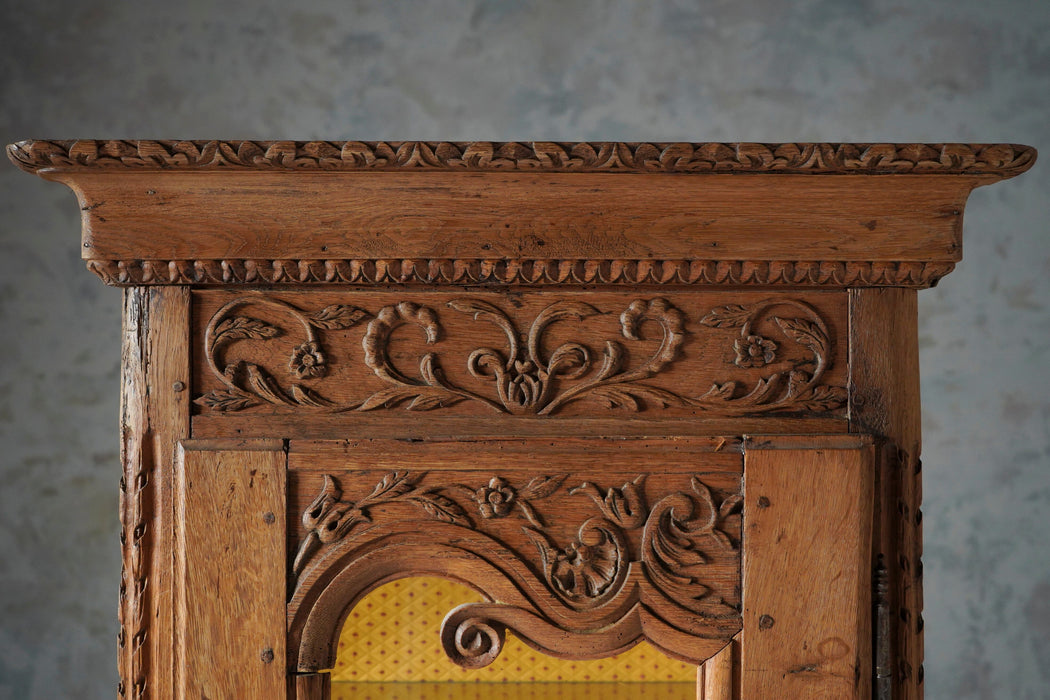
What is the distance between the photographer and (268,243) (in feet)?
3.14

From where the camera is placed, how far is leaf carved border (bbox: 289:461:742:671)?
98 cm

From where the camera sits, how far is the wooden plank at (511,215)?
37.2 inches

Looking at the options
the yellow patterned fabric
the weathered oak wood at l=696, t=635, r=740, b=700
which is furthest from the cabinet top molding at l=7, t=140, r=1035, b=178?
the yellow patterned fabric

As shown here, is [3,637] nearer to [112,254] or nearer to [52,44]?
[52,44]

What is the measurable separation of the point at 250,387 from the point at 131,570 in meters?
0.23

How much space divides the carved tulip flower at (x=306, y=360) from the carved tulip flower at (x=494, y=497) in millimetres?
218

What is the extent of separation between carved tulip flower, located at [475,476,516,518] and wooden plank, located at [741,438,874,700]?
25 centimetres

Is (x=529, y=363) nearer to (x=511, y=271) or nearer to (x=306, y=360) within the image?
(x=511, y=271)

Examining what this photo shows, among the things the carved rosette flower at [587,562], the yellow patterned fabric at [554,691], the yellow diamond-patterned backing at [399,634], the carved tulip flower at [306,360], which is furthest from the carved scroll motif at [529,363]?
the yellow patterned fabric at [554,691]

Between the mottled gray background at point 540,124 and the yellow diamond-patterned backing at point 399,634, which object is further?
the mottled gray background at point 540,124

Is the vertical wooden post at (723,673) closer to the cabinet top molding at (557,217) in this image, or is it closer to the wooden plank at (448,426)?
the wooden plank at (448,426)

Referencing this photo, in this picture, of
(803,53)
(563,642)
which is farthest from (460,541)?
(803,53)

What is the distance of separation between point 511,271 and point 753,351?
0.89 ft

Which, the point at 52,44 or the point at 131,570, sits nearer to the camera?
the point at 131,570
